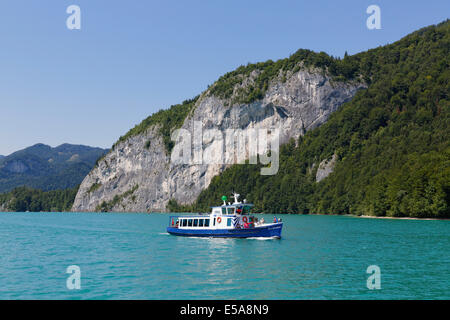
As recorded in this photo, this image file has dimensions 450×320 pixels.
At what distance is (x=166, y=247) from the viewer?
72.4 meters

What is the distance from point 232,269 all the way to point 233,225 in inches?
1290

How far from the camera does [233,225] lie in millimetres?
82688

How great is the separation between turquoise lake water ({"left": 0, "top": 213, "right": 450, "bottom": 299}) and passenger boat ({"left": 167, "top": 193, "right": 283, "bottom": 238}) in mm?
2581

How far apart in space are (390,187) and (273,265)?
10770 cm

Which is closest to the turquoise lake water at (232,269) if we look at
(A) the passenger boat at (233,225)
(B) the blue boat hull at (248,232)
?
(B) the blue boat hull at (248,232)

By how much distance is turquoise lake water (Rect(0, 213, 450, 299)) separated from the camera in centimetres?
3862

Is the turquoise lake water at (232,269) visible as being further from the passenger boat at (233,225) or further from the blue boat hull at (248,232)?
the passenger boat at (233,225)

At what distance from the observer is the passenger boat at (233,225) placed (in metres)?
80.8

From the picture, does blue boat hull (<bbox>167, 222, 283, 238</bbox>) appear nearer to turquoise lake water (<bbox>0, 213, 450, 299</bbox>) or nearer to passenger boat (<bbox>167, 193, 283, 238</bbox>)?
passenger boat (<bbox>167, 193, 283, 238</bbox>)

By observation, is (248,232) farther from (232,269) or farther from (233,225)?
(232,269)

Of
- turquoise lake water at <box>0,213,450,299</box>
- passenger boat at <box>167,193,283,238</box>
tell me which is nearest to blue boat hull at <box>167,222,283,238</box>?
passenger boat at <box>167,193,283,238</box>

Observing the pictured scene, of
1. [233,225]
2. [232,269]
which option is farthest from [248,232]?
[232,269]

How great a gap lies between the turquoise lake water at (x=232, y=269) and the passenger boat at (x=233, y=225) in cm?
258
